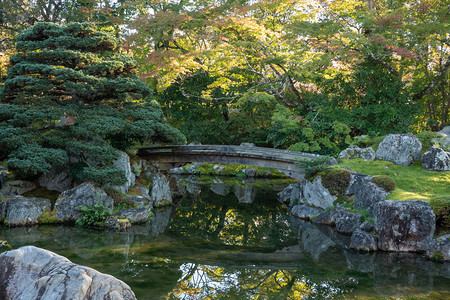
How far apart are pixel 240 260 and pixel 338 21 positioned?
45.2ft

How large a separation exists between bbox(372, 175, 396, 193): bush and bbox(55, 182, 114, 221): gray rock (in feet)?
28.1

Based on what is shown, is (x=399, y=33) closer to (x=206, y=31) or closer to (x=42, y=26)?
(x=206, y=31)

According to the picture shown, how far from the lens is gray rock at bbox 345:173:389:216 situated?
451 inches

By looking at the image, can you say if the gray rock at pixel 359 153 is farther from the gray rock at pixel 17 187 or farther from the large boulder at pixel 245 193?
the gray rock at pixel 17 187


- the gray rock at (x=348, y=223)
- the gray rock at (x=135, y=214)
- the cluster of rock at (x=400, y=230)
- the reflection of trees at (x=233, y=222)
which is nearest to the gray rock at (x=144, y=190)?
the reflection of trees at (x=233, y=222)

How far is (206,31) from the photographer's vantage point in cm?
1988

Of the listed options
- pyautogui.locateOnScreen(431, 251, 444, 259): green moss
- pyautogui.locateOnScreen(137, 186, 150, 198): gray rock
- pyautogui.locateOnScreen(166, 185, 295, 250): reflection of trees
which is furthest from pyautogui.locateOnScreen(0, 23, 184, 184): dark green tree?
pyautogui.locateOnScreen(431, 251, 444, 259): green moss

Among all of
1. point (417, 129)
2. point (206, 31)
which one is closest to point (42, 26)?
point (206, 31)

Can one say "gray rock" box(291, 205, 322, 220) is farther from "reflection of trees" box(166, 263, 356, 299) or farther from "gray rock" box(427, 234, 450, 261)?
"reflection of trees" box(166, 263, 356, 299)

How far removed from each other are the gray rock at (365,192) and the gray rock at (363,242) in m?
1.21

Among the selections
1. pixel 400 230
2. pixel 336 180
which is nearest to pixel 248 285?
pixel 400 230

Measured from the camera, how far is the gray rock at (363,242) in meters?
9.84

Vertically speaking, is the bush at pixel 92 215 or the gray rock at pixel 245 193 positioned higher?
the bush at pixel 92 215

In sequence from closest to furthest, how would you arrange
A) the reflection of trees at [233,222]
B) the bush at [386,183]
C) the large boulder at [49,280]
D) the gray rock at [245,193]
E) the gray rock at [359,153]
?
the large boulder at [49,280] < the reflection of trees at [233,222] < the bush at [386,183] < the gray rock at [359,153] < the gray rock at [245,193]
